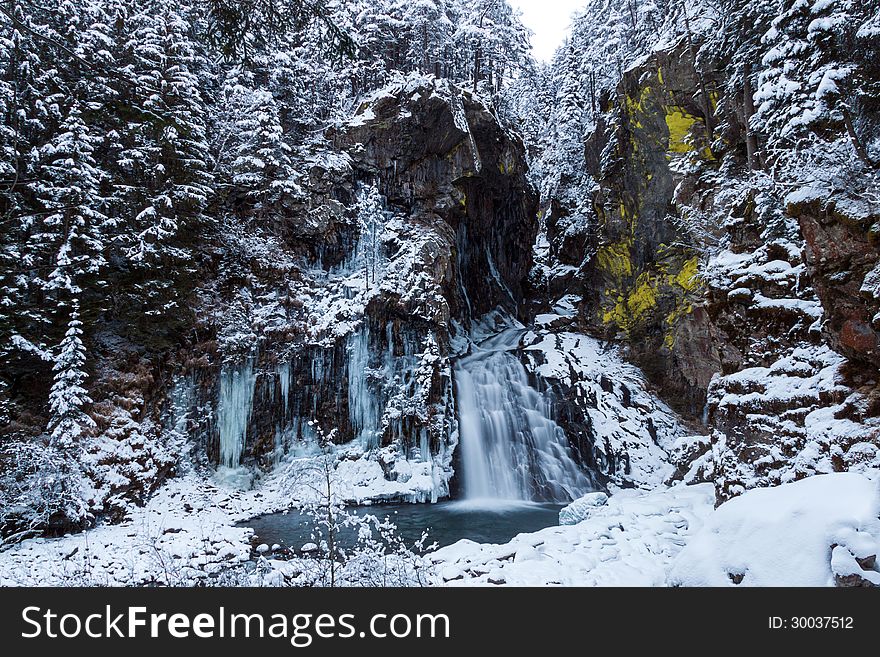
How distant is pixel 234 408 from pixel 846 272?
15.4 meters

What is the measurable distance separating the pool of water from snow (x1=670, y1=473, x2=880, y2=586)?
6.60 m

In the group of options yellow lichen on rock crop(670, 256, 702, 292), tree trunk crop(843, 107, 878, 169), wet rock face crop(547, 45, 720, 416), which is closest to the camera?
tree trunk crop(843, 107, 878, 169)

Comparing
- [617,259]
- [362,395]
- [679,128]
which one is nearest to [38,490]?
[362,395]

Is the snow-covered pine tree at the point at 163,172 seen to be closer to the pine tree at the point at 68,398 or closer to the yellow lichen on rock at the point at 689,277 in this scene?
the pine tree at the point at 68,398

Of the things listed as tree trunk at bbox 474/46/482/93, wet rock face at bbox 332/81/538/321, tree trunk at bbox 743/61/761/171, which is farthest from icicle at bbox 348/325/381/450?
tree trunk at bbox 474/46/482/93

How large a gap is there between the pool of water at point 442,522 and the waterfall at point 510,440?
808 millimetres

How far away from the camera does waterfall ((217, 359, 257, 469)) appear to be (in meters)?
14.1

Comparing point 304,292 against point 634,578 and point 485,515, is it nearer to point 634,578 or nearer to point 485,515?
point 485,515

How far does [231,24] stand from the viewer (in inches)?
192

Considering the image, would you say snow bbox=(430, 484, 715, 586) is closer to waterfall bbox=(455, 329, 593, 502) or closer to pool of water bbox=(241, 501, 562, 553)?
pool of water bbox=(241, 501, 562, 553)

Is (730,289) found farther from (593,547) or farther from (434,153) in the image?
(434,153)

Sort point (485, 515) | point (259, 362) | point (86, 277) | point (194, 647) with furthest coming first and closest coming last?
point (259, 362) → point (86, 277) → point (485, 515) → point (194, 647)

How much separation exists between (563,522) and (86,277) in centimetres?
1465

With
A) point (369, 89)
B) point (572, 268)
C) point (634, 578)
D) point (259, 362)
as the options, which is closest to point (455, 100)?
point (369, 89)
